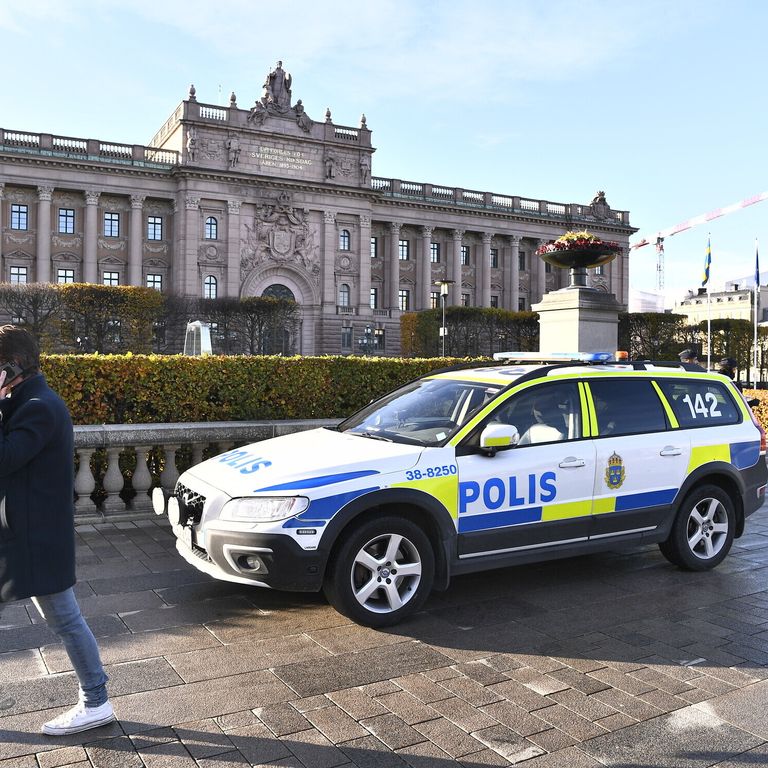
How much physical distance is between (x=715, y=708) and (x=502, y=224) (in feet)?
261

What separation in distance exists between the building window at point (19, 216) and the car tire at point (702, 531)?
63.0 m

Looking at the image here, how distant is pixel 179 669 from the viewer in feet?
14.6

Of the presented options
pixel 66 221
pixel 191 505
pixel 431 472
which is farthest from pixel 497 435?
pixel 66 221

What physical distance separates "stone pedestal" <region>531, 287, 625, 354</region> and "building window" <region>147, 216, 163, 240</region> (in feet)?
182

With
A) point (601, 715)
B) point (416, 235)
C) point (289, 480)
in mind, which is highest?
point (416, 235)

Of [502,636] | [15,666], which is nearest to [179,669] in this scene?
[15,666]

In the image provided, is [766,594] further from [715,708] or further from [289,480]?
[289,480]

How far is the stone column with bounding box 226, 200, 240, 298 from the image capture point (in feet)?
207

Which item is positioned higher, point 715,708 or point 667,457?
point 667,457

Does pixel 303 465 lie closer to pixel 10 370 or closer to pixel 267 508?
pixel 267 508

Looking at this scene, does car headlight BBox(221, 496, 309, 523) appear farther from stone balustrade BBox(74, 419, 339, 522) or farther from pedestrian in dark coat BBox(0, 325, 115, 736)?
stone balustrade BBox(74, 419, 339, 522)

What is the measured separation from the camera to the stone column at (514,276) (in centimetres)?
8175

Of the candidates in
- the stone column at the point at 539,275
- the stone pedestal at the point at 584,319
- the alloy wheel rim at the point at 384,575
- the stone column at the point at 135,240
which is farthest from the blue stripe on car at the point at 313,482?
the stone column at the point at 539,275

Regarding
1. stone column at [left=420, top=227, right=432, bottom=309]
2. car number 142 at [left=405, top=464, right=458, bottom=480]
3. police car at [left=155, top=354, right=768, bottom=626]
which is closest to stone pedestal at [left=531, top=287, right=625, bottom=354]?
police car at [left=155, top=354, right=768, bottom=626]
